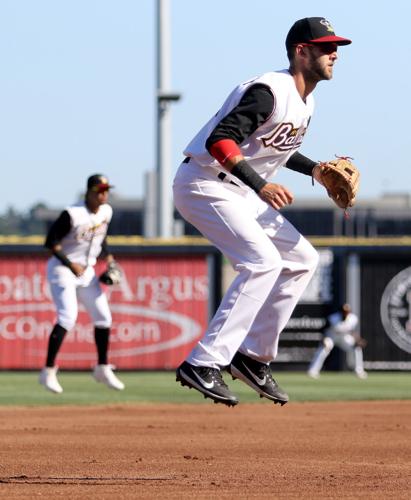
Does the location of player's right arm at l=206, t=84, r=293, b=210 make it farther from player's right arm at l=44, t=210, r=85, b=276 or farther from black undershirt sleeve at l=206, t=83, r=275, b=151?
player's right arm at l=44, t=210, r=85, b=276

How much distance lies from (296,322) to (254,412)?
10318mm

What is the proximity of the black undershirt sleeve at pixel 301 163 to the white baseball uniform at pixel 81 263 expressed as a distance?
6.03 meters

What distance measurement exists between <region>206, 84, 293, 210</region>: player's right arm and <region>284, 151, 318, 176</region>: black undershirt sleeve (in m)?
0.79

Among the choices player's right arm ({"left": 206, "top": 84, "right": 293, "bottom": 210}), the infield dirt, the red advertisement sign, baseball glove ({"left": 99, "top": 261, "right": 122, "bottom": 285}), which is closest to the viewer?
the infield dirt

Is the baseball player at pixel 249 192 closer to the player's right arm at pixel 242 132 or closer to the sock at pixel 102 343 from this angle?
the player's right arm at pixel 242 132

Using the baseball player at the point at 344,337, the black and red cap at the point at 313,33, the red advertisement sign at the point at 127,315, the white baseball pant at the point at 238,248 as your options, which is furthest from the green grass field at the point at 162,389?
the black and red cap at the point at 313,33

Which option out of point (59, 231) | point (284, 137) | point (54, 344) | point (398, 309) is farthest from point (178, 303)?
point (284, 137)

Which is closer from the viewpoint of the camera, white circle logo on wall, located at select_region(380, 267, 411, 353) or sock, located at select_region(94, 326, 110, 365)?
sock, located at select_region(94, 326, 110, 365)

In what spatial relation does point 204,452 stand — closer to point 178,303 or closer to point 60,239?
point 60,239

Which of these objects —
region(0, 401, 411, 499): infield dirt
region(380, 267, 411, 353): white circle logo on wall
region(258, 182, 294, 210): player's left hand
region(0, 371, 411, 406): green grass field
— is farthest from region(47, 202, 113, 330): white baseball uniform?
region(380, 267, 411, 353): white circle logo on wall

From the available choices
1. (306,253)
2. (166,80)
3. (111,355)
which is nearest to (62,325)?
(306,253)

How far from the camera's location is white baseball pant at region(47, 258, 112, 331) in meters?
13.1

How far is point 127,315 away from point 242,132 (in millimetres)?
16394

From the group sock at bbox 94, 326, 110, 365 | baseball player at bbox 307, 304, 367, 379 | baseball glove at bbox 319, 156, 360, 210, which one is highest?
baseball glove at bbox 319, 156, 360, 210
